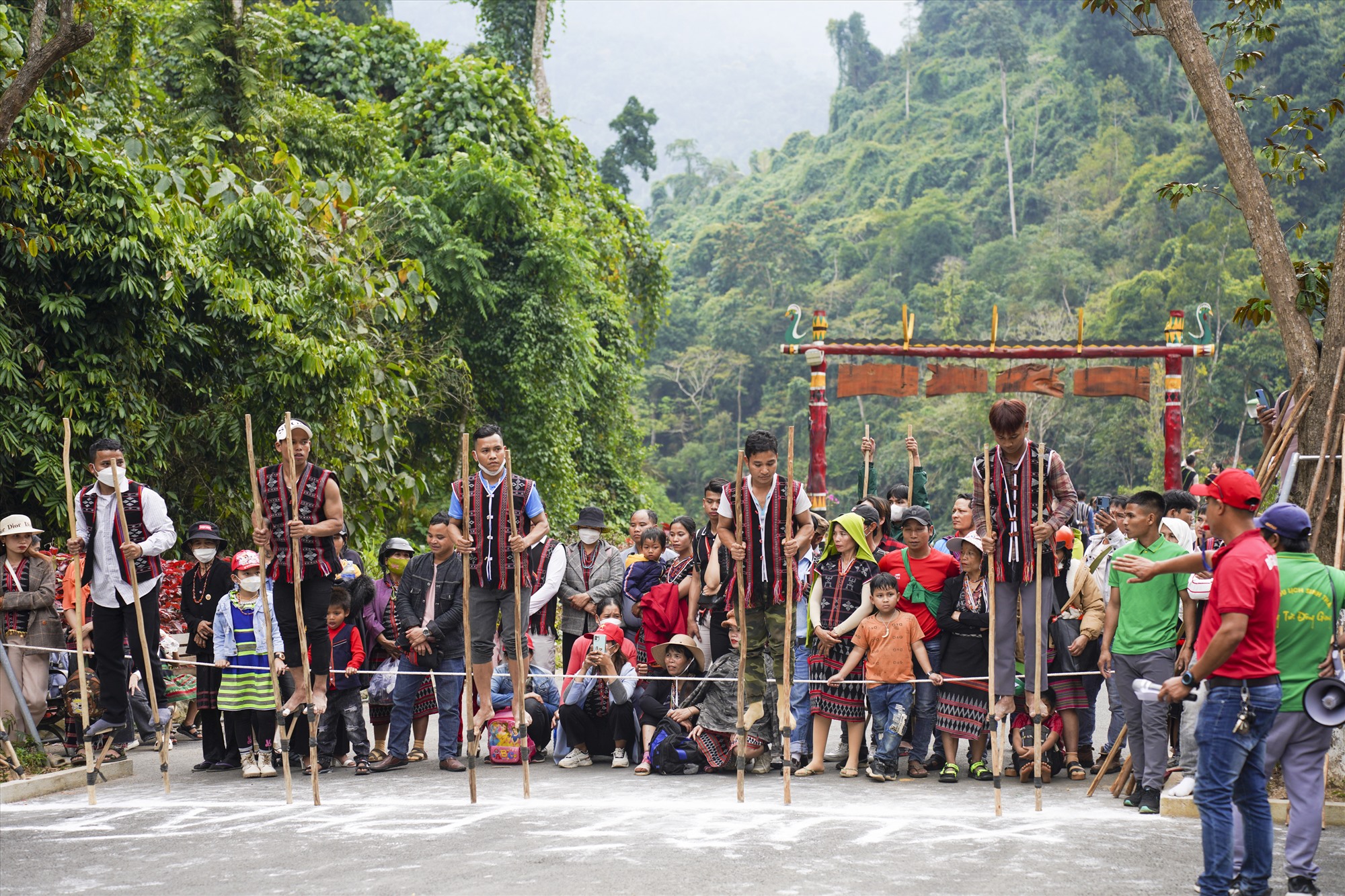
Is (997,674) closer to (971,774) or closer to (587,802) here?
(971,774)

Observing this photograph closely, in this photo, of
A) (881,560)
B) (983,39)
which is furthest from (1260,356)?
(983,39)

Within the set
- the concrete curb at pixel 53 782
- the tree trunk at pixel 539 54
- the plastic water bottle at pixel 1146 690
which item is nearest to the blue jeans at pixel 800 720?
the plastic water bottle at pixel 1146 690

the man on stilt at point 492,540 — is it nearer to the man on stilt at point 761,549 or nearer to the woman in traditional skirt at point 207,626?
the man on stilt at point 761,549

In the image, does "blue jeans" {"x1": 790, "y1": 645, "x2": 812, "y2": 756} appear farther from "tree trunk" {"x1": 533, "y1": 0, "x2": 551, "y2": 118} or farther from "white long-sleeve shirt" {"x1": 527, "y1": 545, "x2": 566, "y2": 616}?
"tree trunk" {"x1": 533, "y1": 0, "x2": 551, "y2": 118}

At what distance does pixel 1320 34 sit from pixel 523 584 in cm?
4973

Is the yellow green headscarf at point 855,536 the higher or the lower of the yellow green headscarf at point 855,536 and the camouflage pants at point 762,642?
the higher

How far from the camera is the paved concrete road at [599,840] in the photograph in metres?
5.72

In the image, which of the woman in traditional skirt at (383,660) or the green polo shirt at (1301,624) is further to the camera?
the woman in traditional skirt at (383,660)

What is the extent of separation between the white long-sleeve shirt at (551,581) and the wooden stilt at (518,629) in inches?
21.7

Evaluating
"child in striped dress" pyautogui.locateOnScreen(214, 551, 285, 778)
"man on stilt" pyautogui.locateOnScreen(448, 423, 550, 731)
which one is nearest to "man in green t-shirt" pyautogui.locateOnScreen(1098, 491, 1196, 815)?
"man on stilt" pyautogui.locateOnScreen(448, 423, 550, 731)

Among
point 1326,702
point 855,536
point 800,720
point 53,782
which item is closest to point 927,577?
point 855,536

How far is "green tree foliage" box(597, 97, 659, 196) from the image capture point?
129 feet

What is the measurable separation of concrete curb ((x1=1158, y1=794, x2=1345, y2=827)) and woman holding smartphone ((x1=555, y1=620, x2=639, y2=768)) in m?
3.45

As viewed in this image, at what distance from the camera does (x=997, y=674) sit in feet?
26.6
